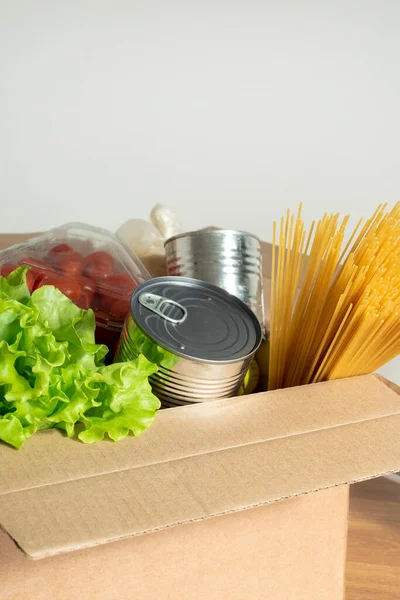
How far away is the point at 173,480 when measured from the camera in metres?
0.71

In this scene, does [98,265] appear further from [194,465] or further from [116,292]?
[194,465]

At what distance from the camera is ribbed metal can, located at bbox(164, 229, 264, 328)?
111cm

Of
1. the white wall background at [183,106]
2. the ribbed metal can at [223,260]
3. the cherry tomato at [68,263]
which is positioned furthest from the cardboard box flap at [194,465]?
the white wall background at [183,106]

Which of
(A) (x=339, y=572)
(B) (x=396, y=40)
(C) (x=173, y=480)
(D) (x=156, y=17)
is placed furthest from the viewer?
(D) (x=156, y=17)

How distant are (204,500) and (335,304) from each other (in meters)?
0.35

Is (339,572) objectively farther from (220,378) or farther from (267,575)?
(220,378)

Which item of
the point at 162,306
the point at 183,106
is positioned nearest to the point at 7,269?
the point at 162,306

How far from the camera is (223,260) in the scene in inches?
43.8

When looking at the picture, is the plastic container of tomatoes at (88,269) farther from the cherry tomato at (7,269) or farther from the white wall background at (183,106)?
the white wall background at (183,106)

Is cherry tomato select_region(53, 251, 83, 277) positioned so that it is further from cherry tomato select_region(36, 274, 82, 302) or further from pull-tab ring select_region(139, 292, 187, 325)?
pull-tab ring select_region(139, 292, 187, 325)

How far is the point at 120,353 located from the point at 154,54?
1985 millimetres

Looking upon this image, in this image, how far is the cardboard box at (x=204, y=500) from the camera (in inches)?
26.2

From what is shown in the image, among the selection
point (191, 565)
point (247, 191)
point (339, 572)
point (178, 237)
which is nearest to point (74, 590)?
point (191, 565)

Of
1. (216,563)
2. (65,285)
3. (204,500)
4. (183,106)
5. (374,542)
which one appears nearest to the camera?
(204,500)
